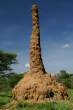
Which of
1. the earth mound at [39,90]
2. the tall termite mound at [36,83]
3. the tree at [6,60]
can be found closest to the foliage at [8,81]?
the tree at [6,60]

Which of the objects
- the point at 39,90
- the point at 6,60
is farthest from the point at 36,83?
the point at 6,60

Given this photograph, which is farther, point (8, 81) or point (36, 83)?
point (8, 81)

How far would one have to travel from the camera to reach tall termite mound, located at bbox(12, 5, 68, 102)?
18.4m

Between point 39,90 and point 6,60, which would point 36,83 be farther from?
point 6,60

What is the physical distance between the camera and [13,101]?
19172 mm

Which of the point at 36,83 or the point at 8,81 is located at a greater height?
the point at 8,81

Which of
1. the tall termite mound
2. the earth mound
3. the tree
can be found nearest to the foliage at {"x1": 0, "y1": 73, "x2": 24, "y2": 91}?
the tree

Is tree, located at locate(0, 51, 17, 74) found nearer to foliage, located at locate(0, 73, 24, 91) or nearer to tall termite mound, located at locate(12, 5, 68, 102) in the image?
foliage, located at locate(0, 73, 24, 91)

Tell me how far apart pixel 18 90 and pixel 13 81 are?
77.1ft

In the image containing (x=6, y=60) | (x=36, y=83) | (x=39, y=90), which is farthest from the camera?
(x=6, y=60)

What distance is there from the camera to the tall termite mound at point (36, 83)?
1839cm

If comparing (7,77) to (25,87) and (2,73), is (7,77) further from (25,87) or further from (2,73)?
(25,87)

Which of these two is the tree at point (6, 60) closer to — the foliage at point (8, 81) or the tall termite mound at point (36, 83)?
the foliage at point (8, 81)

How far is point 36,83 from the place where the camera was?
1869cm
